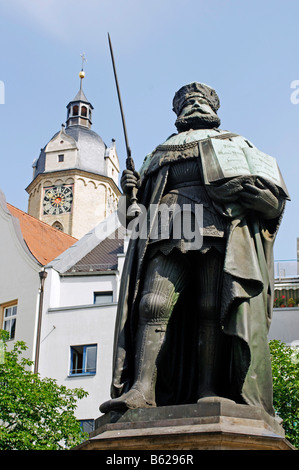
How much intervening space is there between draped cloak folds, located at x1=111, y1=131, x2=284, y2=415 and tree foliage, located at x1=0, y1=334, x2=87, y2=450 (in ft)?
42.5

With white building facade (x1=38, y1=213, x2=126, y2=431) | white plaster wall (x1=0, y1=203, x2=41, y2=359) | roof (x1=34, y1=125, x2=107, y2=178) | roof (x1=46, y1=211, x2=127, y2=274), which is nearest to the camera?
white building facade (x1=38, y1=213, x2=126, y2=431)

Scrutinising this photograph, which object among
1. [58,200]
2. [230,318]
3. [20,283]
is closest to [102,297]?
[20,283]

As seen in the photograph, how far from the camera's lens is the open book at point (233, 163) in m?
5.52

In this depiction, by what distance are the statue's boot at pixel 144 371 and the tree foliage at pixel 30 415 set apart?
43.1 feet

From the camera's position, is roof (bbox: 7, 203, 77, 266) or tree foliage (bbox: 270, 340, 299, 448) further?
roof (bbox: 7, 203, 77, 266)

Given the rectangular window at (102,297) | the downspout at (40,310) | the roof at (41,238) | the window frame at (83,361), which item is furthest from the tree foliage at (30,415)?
the roof at (41,238)

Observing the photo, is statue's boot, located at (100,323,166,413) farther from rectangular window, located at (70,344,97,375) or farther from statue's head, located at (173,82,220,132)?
rectangular window, located at (70,344,97,375)

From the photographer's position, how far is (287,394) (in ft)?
57.6

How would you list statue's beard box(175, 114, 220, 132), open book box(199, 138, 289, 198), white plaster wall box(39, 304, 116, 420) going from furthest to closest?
1. white plaster wall box(39, 304, 116, 420)
2. statue's beard box(175, 114, 220, 132)
3. open book box(199, 138, 289, 198)

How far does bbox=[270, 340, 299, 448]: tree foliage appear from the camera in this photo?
55.9 feet

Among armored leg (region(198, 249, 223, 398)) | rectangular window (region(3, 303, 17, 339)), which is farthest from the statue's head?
rectangular window (region(3, 303, 17, 339))

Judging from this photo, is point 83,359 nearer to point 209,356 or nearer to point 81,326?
point 81,326

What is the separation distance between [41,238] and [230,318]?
117ft

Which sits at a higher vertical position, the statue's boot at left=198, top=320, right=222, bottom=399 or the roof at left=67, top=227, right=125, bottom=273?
the roof at left=67, top=227, right=125, bottom=273
